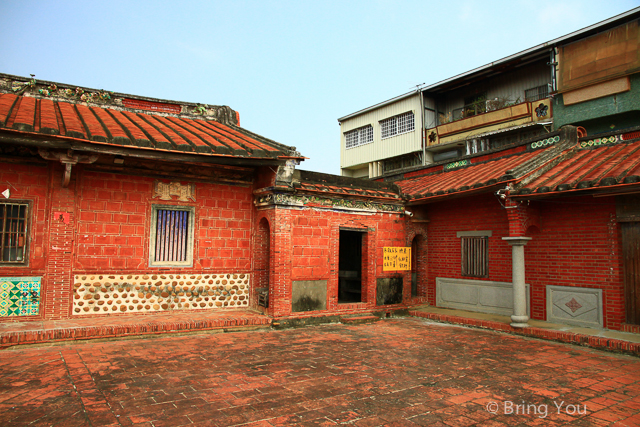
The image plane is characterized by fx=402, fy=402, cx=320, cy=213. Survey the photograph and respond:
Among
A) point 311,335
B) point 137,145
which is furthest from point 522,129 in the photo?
point 137,145

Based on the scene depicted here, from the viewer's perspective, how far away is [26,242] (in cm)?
751

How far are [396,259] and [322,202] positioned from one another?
9.17ft

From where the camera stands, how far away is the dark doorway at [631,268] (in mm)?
7555

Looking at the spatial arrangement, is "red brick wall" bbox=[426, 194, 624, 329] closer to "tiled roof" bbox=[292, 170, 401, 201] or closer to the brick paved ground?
the brick paved ground

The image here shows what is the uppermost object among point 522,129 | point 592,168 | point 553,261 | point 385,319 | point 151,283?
Result: point 522,129

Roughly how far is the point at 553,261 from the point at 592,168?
83.3 inches

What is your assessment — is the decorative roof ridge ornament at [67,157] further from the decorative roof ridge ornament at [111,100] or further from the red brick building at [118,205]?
Result: the decorative roof ridge ornament at [111,100]

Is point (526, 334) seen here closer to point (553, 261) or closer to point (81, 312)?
point (553, 261)

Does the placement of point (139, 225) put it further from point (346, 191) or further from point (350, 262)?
point (350, 262)

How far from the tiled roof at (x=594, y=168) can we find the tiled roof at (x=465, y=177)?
1.98 ft

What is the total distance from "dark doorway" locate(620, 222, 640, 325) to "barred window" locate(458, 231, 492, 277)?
9.30ft

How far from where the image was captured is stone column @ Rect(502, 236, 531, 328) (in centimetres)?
830

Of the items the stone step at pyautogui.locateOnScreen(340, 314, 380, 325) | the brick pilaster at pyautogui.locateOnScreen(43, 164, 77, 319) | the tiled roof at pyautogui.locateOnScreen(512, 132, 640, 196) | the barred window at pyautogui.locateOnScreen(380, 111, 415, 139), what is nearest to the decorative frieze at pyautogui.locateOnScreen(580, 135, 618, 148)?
the tiled roof at pyautogui.locateOnScreen(512, 132, 640, 196)

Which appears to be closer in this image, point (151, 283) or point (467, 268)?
point (151, 283)
